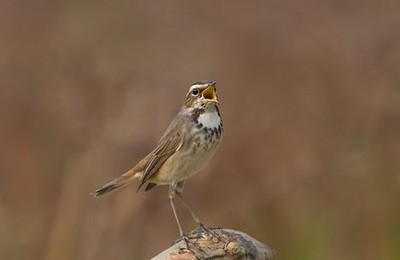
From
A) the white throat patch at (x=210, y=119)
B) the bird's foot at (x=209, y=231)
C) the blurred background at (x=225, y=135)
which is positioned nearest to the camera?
the bird's foot at (x=209, y=231)

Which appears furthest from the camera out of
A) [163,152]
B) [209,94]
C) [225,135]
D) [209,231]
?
[225,135]

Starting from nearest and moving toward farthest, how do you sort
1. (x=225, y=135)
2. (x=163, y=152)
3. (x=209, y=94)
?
(x=209, y=94) → (x=163, y=152) → (x=225, y=135)

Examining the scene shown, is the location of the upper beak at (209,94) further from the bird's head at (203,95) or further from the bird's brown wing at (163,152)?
the bird's brown wing at (163,152)

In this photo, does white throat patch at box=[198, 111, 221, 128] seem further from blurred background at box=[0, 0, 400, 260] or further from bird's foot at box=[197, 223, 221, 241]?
blurred background at box=[0, 0, 400, 260]

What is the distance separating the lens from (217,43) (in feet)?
41.8

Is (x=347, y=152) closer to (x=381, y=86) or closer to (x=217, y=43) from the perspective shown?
(x=381, y=86)

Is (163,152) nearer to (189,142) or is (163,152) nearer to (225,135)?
(189,142)

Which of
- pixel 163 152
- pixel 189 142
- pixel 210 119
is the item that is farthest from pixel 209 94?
pixel 163 152

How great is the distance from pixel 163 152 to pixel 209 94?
1.42 feet

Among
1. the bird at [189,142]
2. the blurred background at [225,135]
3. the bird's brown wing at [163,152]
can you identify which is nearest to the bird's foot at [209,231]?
the bird at [189,142]

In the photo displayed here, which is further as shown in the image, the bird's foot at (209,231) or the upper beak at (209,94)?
the upper beak at (209,94)

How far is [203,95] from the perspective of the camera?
5.40m

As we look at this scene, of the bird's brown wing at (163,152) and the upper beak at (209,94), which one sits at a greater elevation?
the upper beak at (209,94)

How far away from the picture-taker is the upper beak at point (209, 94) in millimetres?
5367
